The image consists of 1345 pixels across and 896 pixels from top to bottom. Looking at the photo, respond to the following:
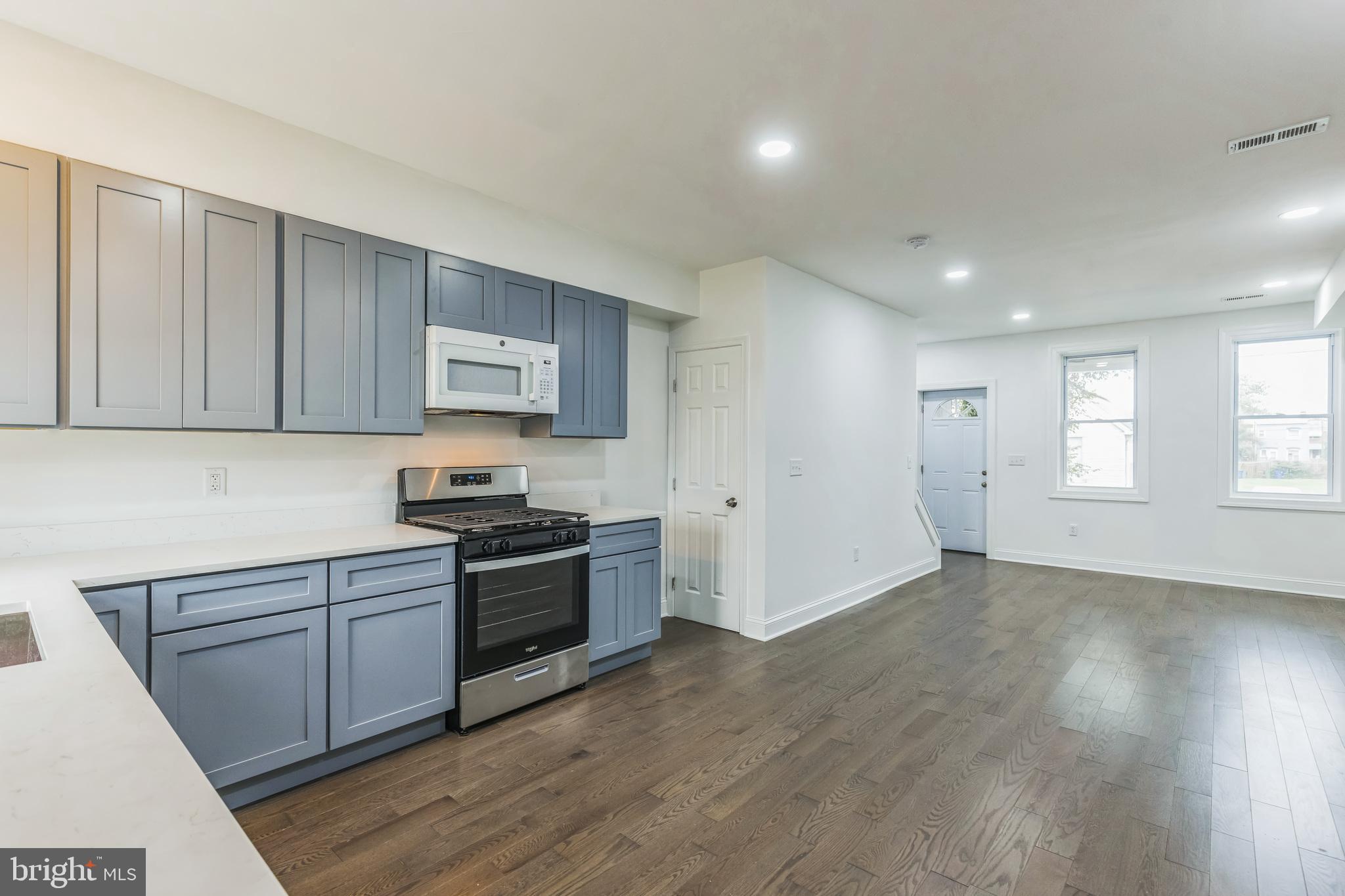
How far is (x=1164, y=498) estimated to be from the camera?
20.5ft

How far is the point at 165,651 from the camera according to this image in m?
2.04

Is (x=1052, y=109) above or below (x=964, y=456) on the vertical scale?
above

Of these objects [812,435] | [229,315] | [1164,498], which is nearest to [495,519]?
[229,315]

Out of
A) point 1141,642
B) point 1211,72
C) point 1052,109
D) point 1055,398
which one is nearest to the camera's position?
point 1211,72

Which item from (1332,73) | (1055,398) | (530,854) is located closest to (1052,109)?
(1332,73)

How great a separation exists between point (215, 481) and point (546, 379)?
155 centimetres

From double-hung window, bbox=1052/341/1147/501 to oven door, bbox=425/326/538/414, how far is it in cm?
606

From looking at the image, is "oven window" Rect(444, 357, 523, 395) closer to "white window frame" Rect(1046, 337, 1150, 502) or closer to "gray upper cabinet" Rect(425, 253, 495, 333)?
"gray upper cabinet" Rect(425, 253, 495, 333)

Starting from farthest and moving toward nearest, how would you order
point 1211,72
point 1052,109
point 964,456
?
point 964,456 < point 1052,109 < point 1211,72

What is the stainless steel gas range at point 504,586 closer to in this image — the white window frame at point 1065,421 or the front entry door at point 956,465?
the front entry door at point 956,465

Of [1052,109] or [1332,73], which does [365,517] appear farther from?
[1332,73]

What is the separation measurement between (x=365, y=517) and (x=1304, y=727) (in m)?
4.55

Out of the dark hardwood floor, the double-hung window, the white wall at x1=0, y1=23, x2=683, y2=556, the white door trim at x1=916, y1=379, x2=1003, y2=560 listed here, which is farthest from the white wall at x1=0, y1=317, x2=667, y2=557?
the double-hung window

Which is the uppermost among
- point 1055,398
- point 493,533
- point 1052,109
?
point 1052,109
